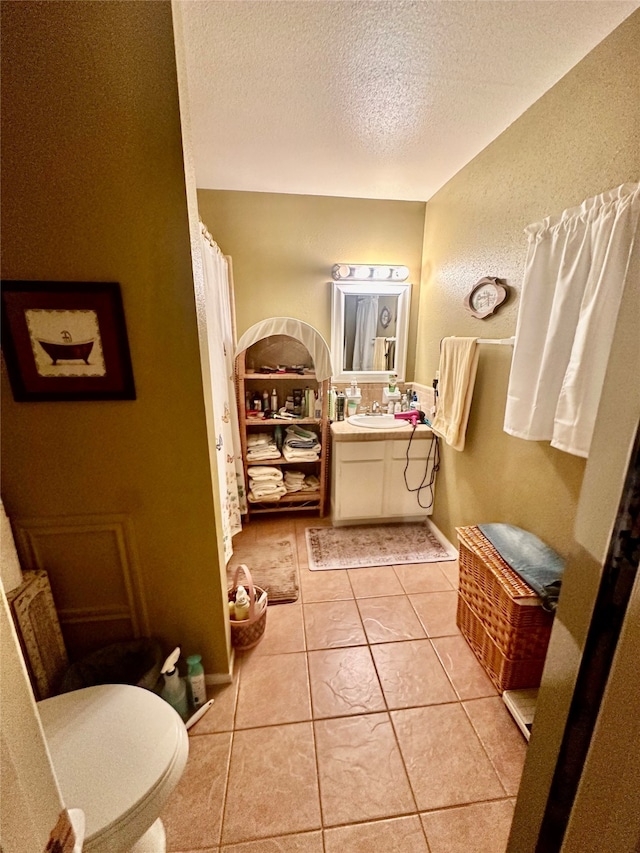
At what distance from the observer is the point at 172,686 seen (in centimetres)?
127

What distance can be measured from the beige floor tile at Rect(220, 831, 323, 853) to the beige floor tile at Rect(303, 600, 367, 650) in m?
0.65

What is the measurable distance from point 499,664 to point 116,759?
143 cm

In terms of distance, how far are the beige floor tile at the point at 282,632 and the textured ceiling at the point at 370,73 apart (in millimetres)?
2549

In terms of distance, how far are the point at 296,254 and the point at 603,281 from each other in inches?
78.4

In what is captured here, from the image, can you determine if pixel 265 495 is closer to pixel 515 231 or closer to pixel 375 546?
pixel 375 546

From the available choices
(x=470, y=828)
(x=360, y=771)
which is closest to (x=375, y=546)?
(x=360, y=771)

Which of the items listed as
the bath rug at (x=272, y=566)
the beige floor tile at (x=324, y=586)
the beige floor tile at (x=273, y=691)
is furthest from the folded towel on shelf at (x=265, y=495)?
the beige floor tile at (x=273, y=691)

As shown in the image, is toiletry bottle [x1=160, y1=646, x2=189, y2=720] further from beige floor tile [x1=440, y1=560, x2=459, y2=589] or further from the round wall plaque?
the round wall plaque

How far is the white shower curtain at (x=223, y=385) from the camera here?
1.69 meters

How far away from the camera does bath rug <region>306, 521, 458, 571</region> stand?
2264mm

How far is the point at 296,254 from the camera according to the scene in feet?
8.32

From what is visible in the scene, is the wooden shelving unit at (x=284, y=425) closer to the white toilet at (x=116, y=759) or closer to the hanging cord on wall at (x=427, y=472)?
the hanging cord on wall at (x=427, y=472)

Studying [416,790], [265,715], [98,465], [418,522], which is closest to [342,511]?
[418,522]

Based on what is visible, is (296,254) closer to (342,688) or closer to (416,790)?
(342,688)
